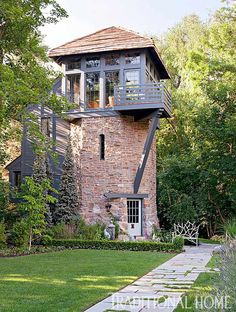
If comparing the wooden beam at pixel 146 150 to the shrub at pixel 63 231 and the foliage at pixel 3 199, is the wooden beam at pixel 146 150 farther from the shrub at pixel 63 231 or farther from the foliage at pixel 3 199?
the foliage at pixel 3 199

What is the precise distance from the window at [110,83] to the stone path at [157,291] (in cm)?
907

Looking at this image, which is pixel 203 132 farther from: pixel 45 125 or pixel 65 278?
pixel 65 278

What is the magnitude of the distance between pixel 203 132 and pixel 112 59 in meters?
5.45

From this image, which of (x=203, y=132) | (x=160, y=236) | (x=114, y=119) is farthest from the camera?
(x=203, y=132)

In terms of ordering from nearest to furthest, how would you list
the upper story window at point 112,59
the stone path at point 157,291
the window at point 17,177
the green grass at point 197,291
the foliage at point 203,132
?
1. the green grass at point 197,291
2. the stone path at point 157,291
3. the upper story window at point 112,59
4. the foliage at point 203,132
5. the window at point 17,177

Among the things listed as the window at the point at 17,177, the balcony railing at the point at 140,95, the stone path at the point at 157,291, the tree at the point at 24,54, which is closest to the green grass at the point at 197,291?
the stone path at the point at 157,291

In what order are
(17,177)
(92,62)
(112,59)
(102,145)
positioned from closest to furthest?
(112,59) → (102,145) → (92,62) → (17,177)

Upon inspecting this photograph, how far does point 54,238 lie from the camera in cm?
1587

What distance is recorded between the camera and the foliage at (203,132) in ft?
61.3

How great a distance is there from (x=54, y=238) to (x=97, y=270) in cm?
717

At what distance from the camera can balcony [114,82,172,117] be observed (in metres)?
16.4

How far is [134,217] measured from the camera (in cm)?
1739

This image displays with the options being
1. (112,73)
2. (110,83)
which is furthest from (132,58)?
(110,83)

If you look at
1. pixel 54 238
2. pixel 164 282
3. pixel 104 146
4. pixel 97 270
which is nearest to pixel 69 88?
pixel 104 146
